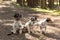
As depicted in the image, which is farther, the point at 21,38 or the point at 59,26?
the point at 59,26

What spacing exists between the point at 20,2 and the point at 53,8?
3823 mm

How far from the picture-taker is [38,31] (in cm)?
817

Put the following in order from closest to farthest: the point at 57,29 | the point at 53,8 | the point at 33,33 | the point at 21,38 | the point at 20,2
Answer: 1. the point at 21,38
2. the point at 33,33
3. the point at 57,29
4. the point at 53,8
5. the point at 20,2

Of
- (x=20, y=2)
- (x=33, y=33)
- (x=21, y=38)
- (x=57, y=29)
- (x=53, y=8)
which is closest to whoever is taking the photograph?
(x=21, y=38)

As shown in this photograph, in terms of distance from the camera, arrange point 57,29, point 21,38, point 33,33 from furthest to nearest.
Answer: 1. point 57,29
2. point 33,33
3. point 21,38

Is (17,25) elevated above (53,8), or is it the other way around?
(17,25)

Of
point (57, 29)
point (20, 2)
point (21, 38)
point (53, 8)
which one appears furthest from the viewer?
point (20, 2)

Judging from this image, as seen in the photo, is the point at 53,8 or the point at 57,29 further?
the point at 53,8

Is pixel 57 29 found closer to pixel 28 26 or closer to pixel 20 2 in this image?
pixel 28 26

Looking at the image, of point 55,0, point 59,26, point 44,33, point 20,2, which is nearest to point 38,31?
point 44,33

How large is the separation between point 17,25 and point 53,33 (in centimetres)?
159

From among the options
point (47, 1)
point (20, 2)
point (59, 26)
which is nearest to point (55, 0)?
point (47, 1)

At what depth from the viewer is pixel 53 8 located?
56.7 feet

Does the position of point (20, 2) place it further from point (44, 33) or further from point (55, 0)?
point (44, 33)
